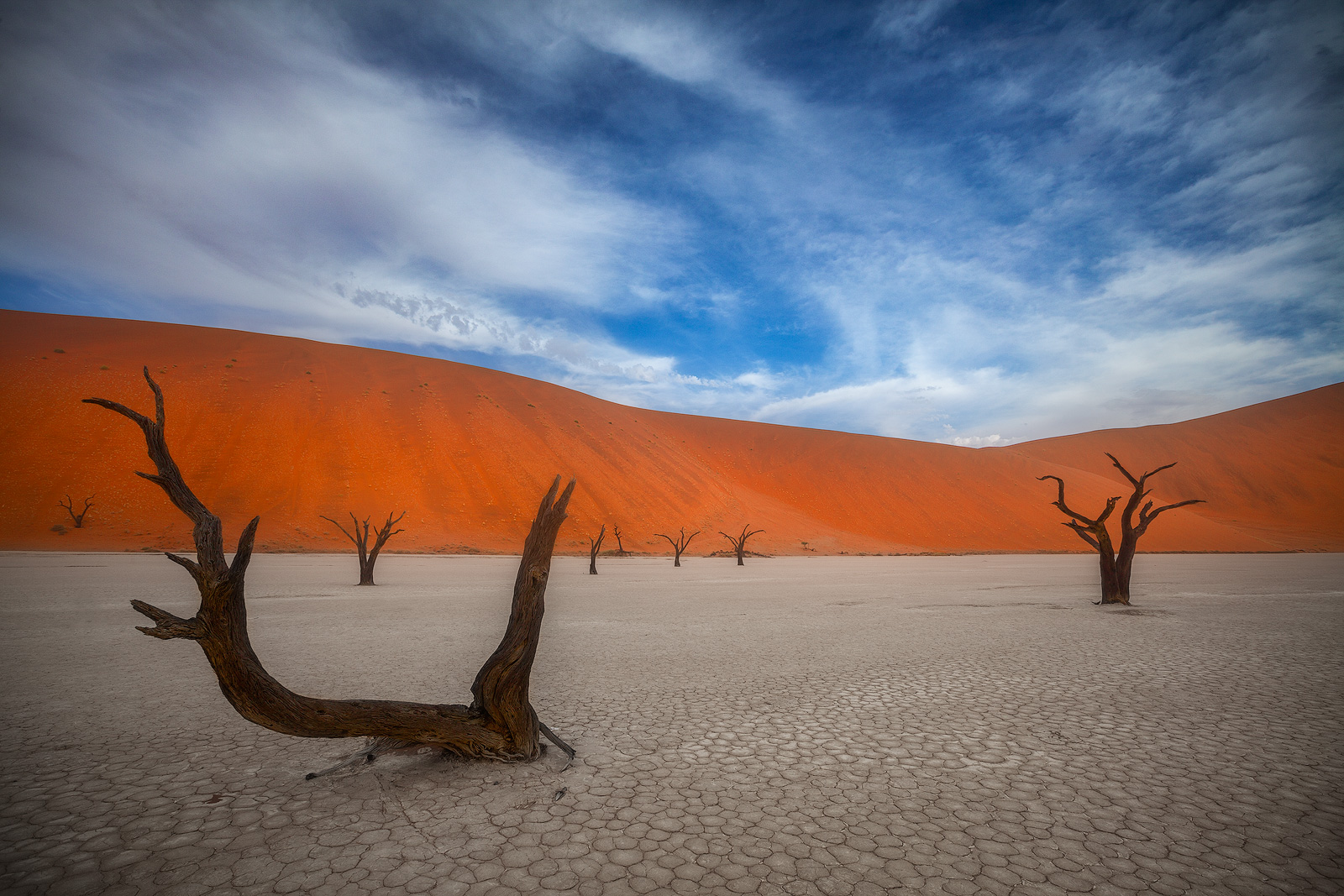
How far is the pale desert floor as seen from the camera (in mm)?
2695

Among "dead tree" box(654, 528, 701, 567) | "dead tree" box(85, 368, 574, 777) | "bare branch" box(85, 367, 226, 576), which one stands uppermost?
"bare branch" box(85, 367, 226, 576)

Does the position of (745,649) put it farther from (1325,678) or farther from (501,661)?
(1325,678)

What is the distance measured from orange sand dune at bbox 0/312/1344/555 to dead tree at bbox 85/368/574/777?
112 ft

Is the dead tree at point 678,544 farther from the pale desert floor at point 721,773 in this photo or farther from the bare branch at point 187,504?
the bare branch at point 187,504

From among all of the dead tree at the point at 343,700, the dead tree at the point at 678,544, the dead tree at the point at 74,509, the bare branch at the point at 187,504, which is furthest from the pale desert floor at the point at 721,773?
the dead tree at the point at 74,509

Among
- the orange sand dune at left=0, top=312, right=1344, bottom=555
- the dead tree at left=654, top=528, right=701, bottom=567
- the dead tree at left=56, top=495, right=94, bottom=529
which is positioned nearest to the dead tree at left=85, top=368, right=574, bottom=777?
the dead tree at left=654, top=528, right=701, bottom=567

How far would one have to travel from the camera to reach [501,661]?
3812mm

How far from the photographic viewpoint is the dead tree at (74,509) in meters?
30.3

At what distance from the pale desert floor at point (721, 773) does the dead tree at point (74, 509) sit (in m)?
29.6

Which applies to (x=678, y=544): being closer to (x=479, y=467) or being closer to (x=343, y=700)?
(x=479, y=467)

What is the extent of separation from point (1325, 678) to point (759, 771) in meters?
6.79

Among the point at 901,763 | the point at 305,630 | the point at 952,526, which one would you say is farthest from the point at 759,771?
the point at 952,526

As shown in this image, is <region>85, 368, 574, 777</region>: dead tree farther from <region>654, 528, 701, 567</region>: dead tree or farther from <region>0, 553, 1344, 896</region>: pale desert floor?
<region>654, 528, 701, 567</region>: dead tree

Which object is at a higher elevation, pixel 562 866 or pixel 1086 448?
pixel 1086 448
